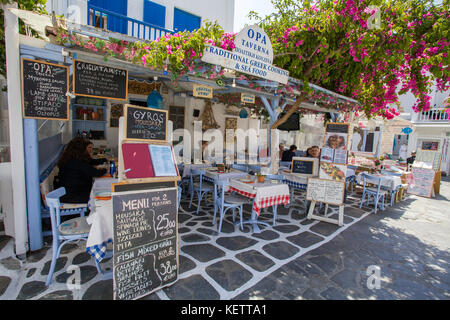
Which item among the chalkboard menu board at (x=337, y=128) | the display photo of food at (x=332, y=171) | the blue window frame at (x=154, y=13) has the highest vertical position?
the blue window frame at (x=154, y=13)

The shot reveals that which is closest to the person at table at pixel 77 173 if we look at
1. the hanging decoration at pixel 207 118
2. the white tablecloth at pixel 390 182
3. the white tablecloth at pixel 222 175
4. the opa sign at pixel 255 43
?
the white tablecloth at pixel 222 175

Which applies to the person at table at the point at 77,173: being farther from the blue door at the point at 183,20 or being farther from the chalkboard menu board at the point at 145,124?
the blue door at the point at 183,20

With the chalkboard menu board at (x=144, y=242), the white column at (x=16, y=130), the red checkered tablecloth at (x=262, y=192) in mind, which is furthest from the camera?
the red checkered tablecloth at (x=262, y=192)

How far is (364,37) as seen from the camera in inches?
173

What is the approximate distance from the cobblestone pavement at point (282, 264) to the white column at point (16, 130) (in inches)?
16.7

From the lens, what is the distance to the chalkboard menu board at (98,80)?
12.8ft

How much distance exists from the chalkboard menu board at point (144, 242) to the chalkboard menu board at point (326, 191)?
3650mm

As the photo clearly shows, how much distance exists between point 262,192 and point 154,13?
7.69 meters

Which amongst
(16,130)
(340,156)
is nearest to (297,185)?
(340,156)

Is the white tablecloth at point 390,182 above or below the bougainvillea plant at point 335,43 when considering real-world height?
below

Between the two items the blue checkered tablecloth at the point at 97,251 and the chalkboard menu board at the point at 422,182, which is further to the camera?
the chalkboard menu board at the point at 422,182

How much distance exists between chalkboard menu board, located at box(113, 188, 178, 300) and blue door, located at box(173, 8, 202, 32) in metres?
8.30

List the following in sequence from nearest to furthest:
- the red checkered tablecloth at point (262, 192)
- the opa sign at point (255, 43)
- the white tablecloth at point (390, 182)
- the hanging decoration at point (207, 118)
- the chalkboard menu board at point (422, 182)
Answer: the opa sign at point (255, 43) < the red checkered tablecloth at point (262, 192) < the white tablecloth at point (390, 182) < the chalkboard menu board at point (422, 182) < the hanging decoration at point (207, 118)

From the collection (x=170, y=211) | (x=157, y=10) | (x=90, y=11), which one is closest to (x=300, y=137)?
(x=157, y=10)
